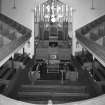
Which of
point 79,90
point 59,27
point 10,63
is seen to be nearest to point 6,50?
point 79,90

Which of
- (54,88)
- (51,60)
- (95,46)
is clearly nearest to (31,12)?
(51,60)

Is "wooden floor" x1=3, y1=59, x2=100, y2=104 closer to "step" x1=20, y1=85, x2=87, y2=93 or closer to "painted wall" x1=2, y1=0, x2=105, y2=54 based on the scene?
"step" x1=20, y1=85, x2=87, y2=93

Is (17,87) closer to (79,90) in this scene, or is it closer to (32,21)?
(79,90)

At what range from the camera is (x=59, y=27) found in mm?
22578

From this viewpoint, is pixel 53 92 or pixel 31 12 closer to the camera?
pixel 53 92

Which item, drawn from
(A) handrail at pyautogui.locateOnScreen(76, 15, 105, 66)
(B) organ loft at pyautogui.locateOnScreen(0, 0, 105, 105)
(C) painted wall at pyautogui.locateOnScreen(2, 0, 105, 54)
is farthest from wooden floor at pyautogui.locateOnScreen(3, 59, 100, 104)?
(C) painted wall at pyautogui.locateOnScreen(2, 0, 105, 54)

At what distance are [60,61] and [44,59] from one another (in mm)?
892

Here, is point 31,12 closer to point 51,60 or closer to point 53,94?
point 51,60

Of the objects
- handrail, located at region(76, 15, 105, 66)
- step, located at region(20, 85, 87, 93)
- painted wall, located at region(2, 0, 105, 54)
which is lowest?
step, located at region(20, 85, 87, 93)

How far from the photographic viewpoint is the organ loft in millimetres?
4129

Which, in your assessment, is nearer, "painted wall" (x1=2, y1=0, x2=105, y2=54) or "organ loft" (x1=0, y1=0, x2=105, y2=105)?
"organ loft" (x1=0, y1=0, x2=105, y2=105)

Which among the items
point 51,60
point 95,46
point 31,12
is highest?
point 31,12

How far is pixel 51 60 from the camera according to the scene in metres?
14.1

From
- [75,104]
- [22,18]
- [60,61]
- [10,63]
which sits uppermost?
[22,18]
